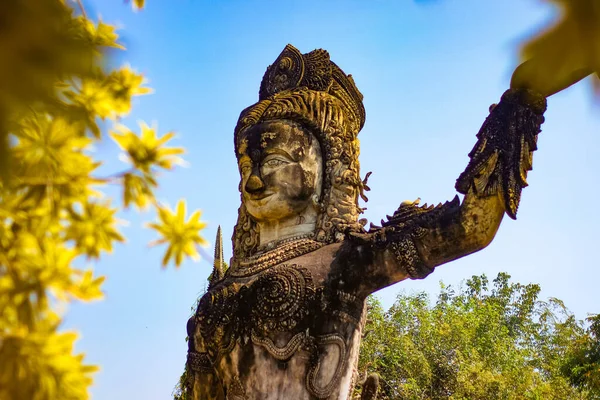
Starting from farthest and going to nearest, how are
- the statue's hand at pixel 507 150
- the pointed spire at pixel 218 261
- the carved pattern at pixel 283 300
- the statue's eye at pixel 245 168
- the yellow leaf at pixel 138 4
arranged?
the pointed spire at pixel 218 261 → the statue's eye at pixel 245 168 → the carved pattern at pixel 283 300 → the statue's hand at pixel 507 150 → the yellow leaf at pixel 138 4

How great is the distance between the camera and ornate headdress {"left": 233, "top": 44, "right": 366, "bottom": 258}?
377 cm

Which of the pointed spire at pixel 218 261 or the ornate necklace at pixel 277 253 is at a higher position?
the pointed spire at pixel 218 261

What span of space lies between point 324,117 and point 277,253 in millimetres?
838

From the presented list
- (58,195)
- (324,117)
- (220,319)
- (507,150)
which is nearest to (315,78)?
(324,117)

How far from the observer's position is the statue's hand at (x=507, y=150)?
10.2 feet

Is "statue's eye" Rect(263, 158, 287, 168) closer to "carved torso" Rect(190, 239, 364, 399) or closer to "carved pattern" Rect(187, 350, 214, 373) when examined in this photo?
"carved torso" Rect(190, 239, 364, 399)

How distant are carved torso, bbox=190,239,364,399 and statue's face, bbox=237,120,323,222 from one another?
10.7 inches

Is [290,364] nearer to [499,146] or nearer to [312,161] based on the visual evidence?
[312,161]

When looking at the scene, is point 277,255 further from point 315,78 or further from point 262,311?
point 315,78

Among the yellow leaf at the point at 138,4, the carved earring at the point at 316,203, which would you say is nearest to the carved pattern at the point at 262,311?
the carved earring at the point at 316,203

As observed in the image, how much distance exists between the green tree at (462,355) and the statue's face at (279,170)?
802cm

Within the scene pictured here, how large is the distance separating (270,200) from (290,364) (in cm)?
90

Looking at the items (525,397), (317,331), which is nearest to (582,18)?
(317,331)

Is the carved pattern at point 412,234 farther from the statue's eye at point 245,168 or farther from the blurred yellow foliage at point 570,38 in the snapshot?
the blurred yellow foliage at point 570,38
